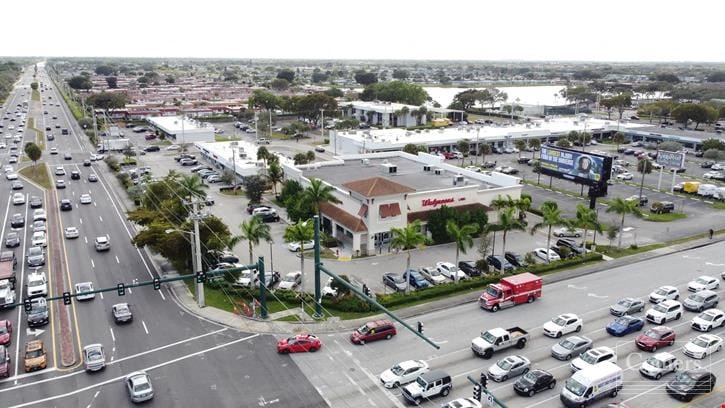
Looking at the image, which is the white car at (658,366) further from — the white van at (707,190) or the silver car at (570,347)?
the white van at (707,190)

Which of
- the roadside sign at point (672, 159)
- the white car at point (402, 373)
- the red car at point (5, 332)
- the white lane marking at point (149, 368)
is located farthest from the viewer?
the roadside sign at point (672, 159)

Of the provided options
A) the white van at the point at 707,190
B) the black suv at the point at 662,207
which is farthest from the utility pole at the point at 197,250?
the white van at the point at 707,190

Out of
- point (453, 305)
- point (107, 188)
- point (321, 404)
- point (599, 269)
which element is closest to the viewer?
point (321, 404)

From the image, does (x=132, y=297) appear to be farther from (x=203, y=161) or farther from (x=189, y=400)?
(x=203, y=161)

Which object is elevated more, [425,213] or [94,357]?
[425,213]

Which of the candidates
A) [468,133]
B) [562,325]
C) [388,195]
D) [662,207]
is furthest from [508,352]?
[468,133]

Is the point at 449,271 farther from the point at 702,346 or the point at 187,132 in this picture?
the point at 187,132

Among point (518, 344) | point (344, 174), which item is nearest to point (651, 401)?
point (518, 344)
